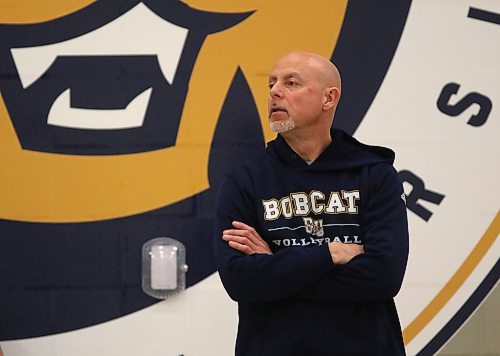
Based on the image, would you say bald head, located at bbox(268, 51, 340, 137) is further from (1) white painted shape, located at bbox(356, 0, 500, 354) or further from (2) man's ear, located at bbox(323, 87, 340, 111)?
(1) white painted shape, located at bbox(356, 0, 500, 354)

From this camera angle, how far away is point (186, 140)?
2906 mm

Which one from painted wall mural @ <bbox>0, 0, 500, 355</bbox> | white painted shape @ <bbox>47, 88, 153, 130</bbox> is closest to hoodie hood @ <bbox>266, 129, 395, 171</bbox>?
painted wall mural @ <bbox>0, 0, 500, 355</bbox>

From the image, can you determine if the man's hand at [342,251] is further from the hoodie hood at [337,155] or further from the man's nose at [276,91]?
the man's nose at [276,91]

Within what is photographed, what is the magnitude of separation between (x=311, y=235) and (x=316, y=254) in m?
0.08

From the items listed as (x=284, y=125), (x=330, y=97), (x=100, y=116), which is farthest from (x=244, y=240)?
(x=100, y=116)

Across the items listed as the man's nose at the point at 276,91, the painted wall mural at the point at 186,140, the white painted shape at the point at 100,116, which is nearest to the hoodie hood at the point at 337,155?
the man's nose at the point at 276,91

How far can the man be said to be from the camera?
2000 mm

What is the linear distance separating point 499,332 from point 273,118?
130cm

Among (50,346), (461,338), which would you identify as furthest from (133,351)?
(461,338)

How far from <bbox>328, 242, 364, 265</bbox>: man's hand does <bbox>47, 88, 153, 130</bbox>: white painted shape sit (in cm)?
111

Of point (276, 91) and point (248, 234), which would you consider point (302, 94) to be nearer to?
point (276, 91)

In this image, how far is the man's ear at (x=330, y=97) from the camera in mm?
2184

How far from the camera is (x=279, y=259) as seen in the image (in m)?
2.00

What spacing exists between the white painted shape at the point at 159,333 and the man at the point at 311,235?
790 millimetres
